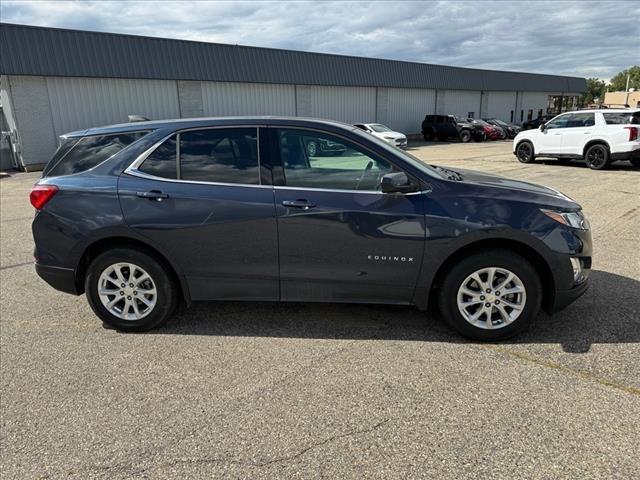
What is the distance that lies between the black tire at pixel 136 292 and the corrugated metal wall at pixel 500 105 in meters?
44.5

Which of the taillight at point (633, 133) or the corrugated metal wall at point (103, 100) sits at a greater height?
the corrugated metal wall at point (103, 100)

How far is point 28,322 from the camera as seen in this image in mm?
4160

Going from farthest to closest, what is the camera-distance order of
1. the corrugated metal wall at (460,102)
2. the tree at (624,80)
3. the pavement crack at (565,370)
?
1. the tree at (624,80)
2. the corrugated metal wall at (460,102)
3. the pavement crack at (565,370)

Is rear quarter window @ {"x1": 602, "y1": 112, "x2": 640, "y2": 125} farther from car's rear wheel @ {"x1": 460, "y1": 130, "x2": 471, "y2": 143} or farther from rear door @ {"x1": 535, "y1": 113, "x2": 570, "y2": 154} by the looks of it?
car's rear wheel @ {"x1": 460, "y1": 130, "x2": 471, "y2": 143}

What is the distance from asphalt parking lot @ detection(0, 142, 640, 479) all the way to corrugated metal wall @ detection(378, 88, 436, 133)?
30644mm

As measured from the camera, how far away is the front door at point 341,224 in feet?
11.4

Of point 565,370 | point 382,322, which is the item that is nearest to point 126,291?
point 382,322

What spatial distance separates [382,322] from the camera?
4023 millimetres

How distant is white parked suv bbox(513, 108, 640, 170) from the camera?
1330cm

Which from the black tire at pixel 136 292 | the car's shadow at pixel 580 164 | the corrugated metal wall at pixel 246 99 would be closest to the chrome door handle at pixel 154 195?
A: the black tire at pixel 136 292

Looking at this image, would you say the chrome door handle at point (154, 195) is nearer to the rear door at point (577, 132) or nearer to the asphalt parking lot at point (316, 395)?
the asphalt parking lot at point (316, 395)

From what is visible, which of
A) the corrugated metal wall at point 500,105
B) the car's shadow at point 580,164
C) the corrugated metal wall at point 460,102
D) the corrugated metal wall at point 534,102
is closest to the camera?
the car's shadow at point 580,164

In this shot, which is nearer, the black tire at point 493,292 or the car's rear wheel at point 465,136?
the black tire at point 493,292

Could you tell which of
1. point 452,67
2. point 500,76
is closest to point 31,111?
point 452,67
